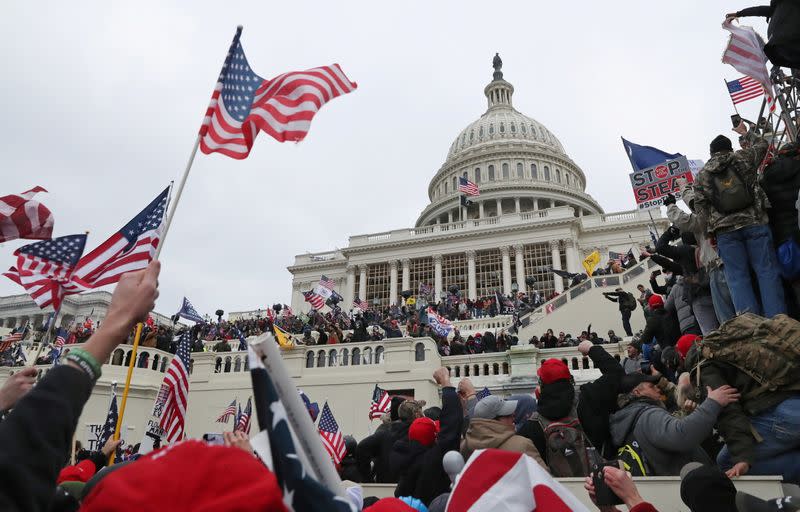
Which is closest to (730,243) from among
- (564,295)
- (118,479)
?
(118,479)

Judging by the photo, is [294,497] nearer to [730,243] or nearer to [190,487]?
[190,487]

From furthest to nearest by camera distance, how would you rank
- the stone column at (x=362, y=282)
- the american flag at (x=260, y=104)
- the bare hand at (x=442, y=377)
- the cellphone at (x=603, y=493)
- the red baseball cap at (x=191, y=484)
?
the stone column at (x=362, y=282)
the american flag at (x=260, y=104)
the bare hand at (x=442, y=377)
the cellphone at (x=603, y=493)
the red baseball cap at (x=191, y=484)

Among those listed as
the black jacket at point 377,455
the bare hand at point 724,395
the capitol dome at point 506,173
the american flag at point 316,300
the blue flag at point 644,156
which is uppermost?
the capitol dome at point 506,173

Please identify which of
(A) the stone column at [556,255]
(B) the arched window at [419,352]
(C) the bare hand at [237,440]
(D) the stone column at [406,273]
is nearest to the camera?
(C) the bare hand at [237,440]

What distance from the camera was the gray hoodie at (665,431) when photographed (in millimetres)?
3369

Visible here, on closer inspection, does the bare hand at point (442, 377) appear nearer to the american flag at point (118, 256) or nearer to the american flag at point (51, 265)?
the american flag at point (118, 256)

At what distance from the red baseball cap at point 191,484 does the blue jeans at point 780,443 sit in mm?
3416

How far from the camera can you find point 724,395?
338 cm

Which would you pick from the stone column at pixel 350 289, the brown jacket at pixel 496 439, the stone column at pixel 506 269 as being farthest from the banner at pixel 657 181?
the stone column at pixel 350 289

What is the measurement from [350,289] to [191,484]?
2053 inches

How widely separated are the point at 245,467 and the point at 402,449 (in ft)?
12.5

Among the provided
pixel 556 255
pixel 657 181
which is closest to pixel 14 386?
pixel 657 181

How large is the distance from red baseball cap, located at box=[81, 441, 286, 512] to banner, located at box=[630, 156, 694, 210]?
13644mm

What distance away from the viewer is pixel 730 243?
20.2 ft
